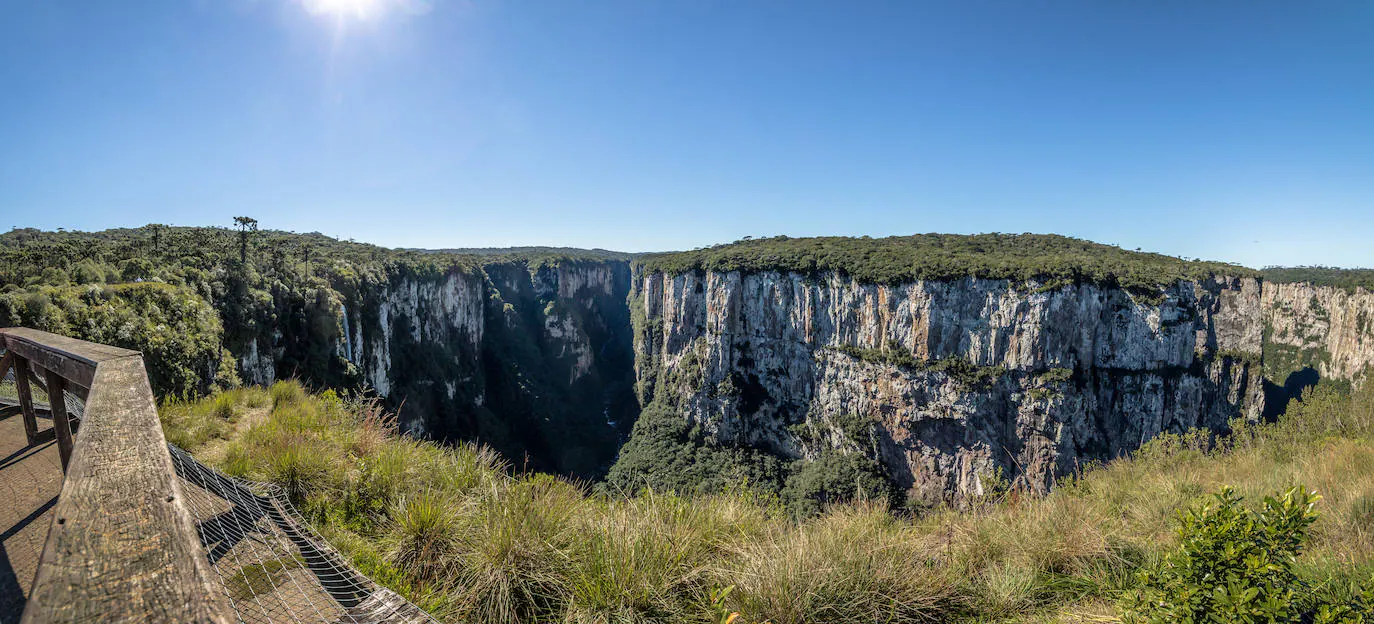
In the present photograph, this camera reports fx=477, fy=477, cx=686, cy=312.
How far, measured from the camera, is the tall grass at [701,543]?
2797 millimetres

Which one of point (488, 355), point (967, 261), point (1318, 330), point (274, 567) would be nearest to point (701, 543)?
point (274, 567)

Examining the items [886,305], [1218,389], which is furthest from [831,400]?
[1218,389]

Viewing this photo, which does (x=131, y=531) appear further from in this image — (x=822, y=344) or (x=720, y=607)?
(x=822, y=344)

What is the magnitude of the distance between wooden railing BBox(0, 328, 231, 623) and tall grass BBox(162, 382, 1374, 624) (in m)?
1.58

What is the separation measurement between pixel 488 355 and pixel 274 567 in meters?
76.7

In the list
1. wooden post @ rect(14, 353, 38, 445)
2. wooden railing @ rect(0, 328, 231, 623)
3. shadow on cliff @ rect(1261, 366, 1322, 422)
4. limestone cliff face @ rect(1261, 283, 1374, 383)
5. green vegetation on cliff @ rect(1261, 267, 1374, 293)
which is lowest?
shadow on cliff @ rect(1261, 366, 1322, 422)

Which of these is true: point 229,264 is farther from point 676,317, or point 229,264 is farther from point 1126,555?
point 676,317

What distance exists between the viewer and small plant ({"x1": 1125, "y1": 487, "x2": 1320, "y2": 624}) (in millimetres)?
2365

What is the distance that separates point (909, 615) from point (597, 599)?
2021 millimetres

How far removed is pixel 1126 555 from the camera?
383cm

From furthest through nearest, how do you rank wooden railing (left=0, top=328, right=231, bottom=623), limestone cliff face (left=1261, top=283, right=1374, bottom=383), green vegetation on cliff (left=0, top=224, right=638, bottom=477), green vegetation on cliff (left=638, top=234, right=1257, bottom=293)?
1. limestone cliff face (left=1261, top=283, right=1374, bottom=383)
2. green vegetation on cliff (left=638, top=234, right=1257, bottom=293)
3. green vegetation on cliff (left=0, top=224, right=638, bottom=477)
4. wooden railing (left=0, top=328, right=231, bottom=623)

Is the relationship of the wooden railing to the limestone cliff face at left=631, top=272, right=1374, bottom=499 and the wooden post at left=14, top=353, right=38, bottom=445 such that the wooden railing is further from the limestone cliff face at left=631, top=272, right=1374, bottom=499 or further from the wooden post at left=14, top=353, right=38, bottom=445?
the limestone cliff face at left=631, top=272, right=1374, bottom=499

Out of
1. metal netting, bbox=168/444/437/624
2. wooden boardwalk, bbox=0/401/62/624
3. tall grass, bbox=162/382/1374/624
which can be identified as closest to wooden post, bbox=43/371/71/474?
wooden boardwalk, bbox=0/401/62/624

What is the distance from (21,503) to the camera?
9.93 feet
